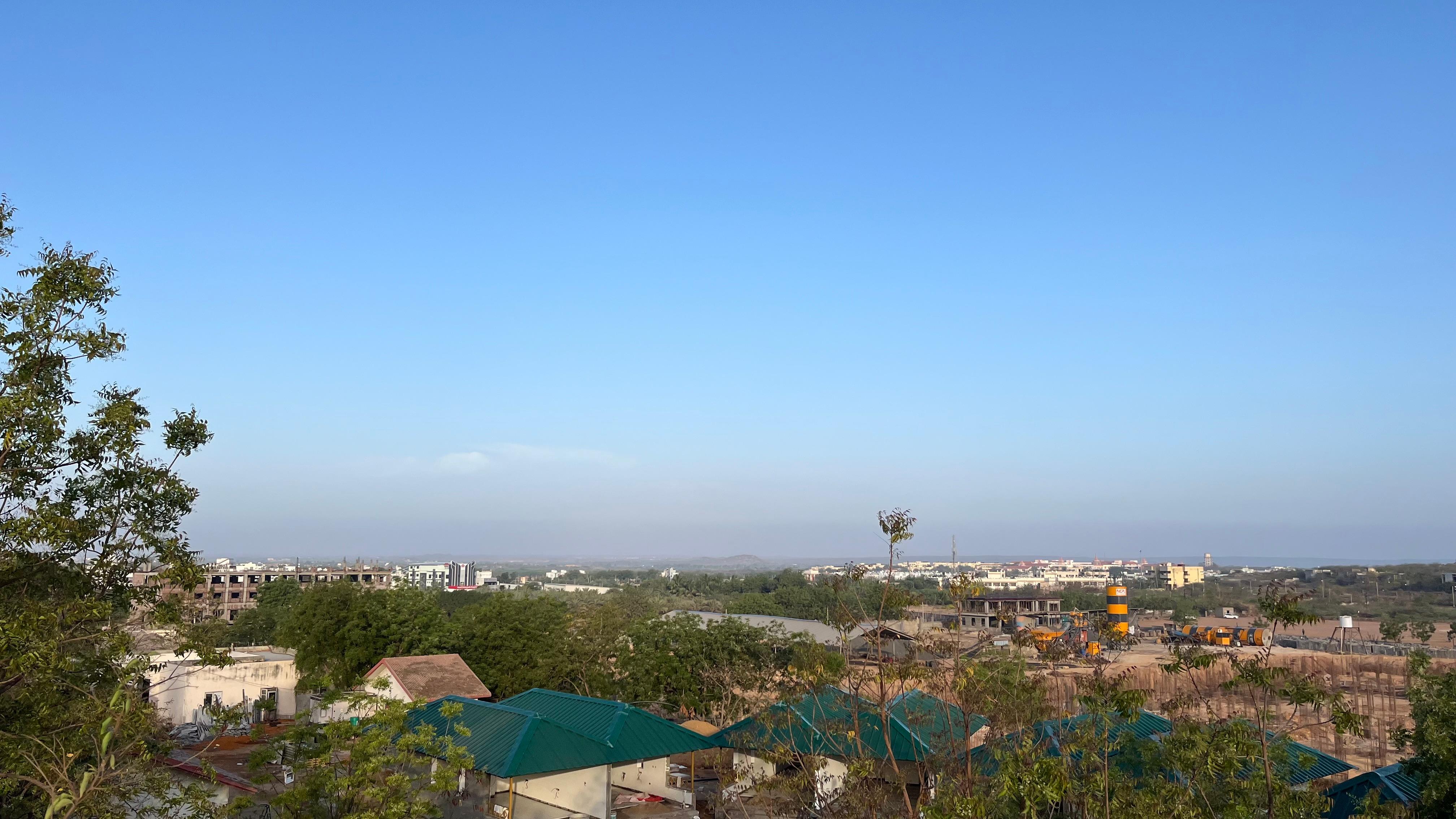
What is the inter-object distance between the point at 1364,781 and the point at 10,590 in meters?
21.6

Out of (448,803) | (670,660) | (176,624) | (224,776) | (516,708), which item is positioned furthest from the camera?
(670,660)

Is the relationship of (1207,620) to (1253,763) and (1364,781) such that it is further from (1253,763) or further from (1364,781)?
(1253,763)

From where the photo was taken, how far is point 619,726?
22.2 m

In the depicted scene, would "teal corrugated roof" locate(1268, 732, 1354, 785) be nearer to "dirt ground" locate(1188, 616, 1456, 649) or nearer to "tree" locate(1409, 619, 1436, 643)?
"tree" locate(1409, 619, 1436, 643)

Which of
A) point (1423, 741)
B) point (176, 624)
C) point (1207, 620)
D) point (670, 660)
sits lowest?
point (1207, 620)

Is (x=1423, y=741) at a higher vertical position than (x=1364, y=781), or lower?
higher

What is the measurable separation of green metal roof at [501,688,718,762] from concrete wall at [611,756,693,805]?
60 centimetres

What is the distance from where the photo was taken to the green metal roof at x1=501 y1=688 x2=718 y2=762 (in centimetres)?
2173

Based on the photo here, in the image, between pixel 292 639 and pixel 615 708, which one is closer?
pixel 615 708

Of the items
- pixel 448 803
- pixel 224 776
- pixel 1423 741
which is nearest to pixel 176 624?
pixel 224 776

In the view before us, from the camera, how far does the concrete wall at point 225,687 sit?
34219mm

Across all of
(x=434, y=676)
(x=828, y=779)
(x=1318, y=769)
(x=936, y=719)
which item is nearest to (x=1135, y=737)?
(x=828, y=779)

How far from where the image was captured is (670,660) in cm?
3397

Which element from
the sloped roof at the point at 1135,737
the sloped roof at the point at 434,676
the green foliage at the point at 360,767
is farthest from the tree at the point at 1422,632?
the green foliage at the point at 360,767
